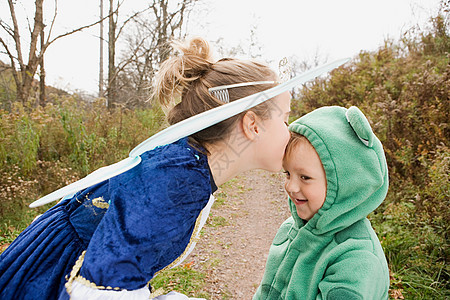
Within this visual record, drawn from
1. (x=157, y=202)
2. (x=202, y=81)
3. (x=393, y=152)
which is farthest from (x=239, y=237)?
(x=157, y=202)

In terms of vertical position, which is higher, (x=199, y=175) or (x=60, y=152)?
(x=60, y=152)

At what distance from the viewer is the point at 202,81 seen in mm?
1630

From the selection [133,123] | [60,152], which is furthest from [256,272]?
[133,123]

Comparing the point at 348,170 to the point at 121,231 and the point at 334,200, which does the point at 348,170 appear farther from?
the point at 121,231

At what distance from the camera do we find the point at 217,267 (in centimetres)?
374

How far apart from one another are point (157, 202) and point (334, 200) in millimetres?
897

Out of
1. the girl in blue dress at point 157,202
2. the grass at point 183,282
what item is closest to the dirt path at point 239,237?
the grass at point 183,282

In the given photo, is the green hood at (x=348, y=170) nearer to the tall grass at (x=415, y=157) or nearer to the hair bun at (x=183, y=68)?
the hair bun at (x=183, y=68)

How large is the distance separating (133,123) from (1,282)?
268 inches

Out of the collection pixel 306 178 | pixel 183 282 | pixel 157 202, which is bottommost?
pixel 183 282

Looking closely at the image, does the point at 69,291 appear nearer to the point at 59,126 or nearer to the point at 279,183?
the point at 59,126

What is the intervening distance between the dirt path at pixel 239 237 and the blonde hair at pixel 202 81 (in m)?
2.29

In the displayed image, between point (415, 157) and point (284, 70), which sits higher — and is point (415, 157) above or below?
below

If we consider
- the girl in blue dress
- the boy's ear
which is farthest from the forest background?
the boy's ear
